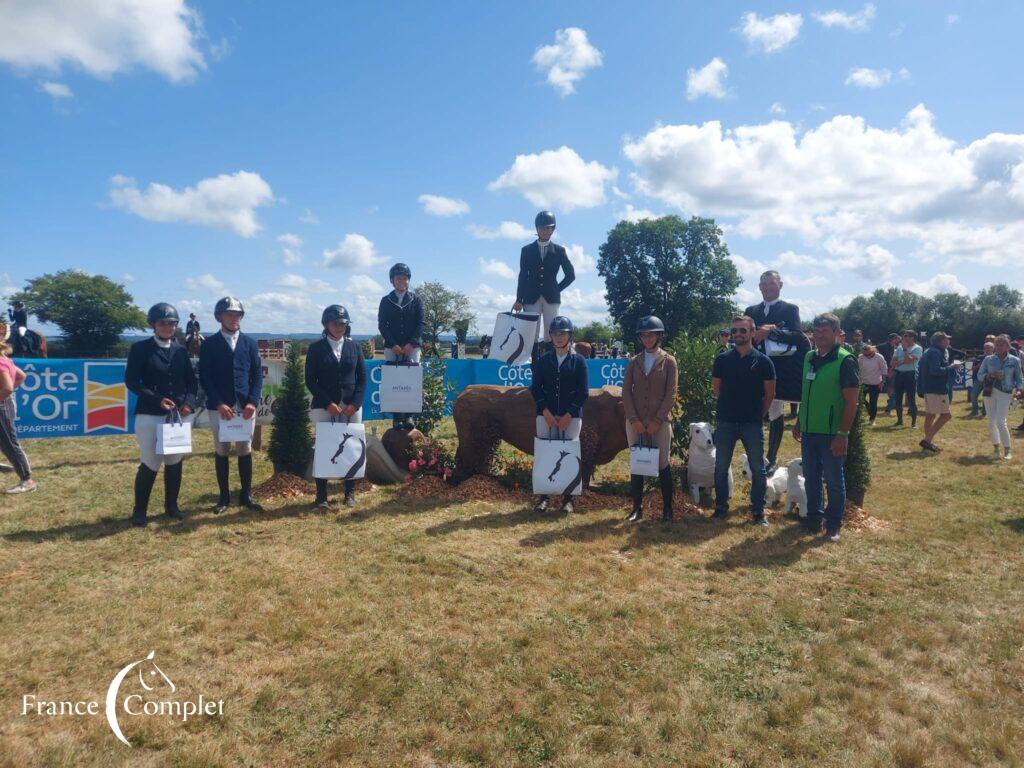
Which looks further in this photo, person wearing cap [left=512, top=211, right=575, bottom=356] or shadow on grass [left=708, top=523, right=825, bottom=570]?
person wearing cap [left=512, top=211, right=575, bottom=356]

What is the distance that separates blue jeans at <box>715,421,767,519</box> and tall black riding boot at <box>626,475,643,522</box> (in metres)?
0.95

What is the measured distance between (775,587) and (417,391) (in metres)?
5.04

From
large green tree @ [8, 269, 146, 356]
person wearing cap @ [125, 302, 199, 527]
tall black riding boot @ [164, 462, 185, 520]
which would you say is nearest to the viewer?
person wearing cap @ [125, 302, 199, 527]

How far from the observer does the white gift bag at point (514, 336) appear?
7.69 meters

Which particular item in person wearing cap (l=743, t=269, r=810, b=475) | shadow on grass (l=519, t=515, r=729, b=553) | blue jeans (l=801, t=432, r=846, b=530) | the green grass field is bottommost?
the green grass field

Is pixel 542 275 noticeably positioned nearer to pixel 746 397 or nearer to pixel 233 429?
pixel 746 397

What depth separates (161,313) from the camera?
580cm

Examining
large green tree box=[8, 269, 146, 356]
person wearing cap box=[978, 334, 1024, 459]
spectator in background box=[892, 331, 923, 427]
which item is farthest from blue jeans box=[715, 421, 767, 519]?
large green tree box=[8, 269, 146, 356]

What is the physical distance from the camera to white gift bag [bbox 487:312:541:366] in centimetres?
769

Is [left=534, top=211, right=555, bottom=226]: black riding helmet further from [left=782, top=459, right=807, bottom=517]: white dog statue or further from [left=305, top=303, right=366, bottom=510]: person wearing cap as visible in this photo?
[left=782, top=459, right=807, bottom=517]: white dog statue

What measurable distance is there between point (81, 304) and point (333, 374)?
217 feet

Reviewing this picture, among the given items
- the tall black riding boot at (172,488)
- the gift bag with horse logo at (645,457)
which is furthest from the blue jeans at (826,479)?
the tall black riding boot at (172,488)

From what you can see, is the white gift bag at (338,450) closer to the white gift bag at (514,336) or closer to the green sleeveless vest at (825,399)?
the white gift bag at (514,336)

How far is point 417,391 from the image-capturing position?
7.83 m
